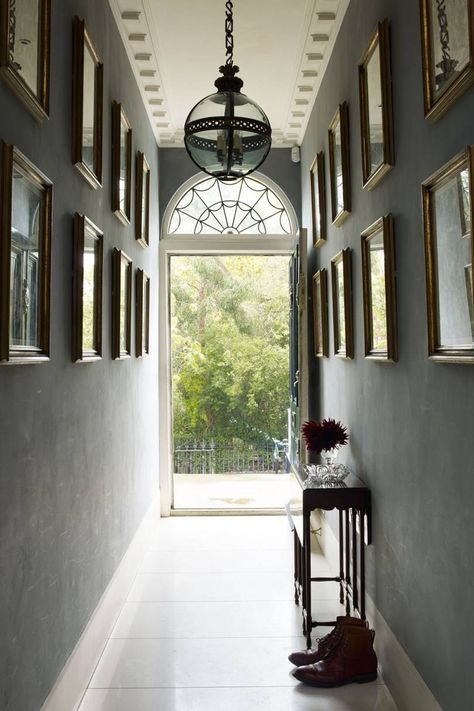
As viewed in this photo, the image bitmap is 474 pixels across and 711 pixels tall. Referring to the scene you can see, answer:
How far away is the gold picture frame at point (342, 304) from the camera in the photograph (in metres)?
3.42

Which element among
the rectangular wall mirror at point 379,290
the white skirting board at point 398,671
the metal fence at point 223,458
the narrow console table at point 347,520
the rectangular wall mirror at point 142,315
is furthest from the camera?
the metal fence at point 223,458

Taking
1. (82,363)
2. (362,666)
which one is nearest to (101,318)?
(82,363)

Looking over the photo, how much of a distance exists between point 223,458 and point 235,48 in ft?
33.5

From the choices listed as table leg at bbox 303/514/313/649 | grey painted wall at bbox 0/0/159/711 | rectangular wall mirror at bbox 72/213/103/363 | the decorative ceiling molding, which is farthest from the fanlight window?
table leg at bbox 303/514/313/649

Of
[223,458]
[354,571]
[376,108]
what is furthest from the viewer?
[223,458]

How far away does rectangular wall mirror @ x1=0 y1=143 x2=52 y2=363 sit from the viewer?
171 cm

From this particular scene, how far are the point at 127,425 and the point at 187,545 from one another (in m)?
1.47

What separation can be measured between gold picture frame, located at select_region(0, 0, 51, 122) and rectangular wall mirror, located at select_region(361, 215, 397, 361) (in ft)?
4.91

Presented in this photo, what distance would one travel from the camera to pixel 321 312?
14.4ft

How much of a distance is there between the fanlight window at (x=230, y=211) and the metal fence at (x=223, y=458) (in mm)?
7277

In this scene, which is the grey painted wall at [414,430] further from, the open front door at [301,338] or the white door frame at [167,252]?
the white door frame at [167,252]

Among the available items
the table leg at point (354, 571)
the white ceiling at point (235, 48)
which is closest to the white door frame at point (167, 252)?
the white ceiling at point (235, 48)

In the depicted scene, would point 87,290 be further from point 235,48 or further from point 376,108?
point 235,48

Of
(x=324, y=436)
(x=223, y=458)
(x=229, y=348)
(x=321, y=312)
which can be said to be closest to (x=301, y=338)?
(x=321, y=312)
